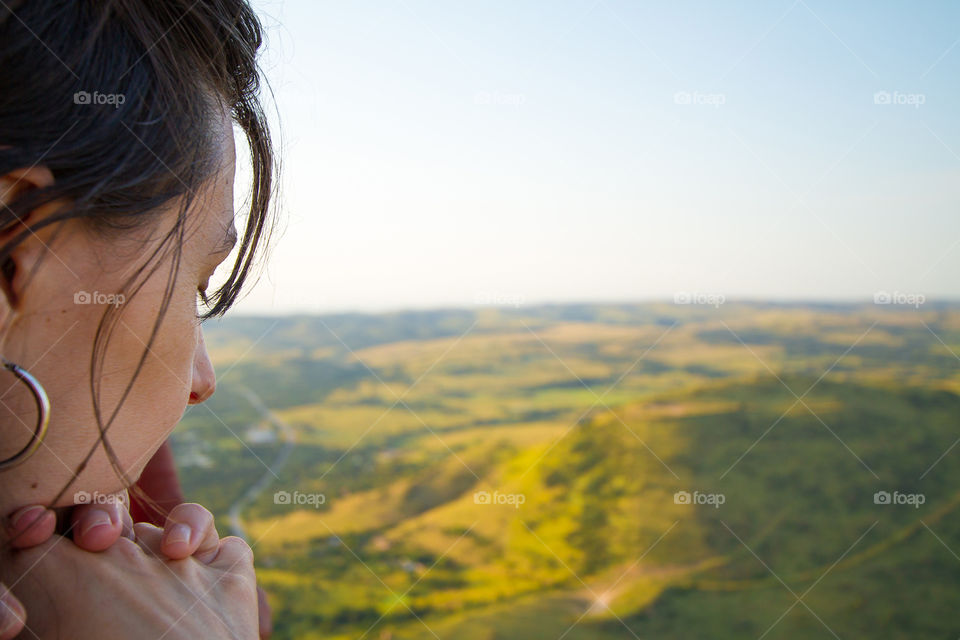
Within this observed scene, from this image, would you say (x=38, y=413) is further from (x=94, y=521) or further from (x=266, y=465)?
(x=266, y=465)

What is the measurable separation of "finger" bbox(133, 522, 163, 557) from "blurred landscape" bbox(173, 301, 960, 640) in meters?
5.28

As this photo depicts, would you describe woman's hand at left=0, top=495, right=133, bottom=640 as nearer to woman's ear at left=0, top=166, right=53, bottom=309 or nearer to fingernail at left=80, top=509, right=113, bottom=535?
fingernail at left=80, top=509, right=113, bottom=535

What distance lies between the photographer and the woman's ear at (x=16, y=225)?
2.73 ft

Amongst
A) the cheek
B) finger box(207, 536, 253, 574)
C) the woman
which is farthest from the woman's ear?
finger box(207, 536, 253, 574)

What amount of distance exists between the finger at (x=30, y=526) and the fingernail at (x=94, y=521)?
62 millimetres

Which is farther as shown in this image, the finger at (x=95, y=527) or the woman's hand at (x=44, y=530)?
the finger at (x=95, y=527)

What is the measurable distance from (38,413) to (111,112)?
0.41m

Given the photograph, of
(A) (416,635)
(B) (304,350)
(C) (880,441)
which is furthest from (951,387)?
(B) (304,350)

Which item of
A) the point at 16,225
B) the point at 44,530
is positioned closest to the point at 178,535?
the point at 44,530

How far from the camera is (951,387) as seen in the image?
78.9 ft

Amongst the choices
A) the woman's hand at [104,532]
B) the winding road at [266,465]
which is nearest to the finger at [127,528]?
the woman's hand at [104,532]

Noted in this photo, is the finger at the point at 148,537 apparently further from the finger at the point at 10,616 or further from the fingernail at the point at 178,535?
the finger at the point at 10,616

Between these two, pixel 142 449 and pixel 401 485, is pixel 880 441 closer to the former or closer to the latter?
pixel 401 485

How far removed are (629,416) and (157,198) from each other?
81.9ft
